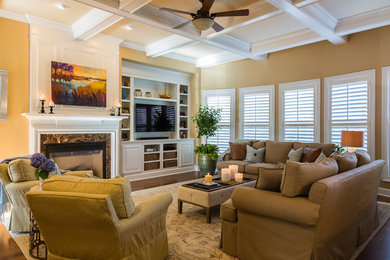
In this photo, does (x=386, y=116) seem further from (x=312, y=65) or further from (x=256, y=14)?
(x=256, y=14)

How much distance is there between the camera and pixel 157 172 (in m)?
6.96

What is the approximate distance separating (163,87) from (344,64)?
4.56 meters

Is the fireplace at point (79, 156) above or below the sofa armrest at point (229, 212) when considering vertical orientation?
above

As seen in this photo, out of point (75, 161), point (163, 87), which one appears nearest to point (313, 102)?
Result: point (163, 87)

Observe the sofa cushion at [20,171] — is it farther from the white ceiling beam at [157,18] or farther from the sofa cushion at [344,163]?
the sofa cushion at [344,163]

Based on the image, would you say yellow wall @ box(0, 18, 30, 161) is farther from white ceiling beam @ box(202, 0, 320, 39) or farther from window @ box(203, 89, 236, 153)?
window @ box(203, 89, 236, 153)

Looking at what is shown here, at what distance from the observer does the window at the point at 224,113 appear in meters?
7.28

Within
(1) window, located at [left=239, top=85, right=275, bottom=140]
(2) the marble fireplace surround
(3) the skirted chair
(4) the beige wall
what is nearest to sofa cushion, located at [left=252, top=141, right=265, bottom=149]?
(1) window, located at [left=239, top=85, right=275, bottom=140]

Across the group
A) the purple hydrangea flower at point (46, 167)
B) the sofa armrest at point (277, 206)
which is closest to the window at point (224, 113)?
the sofa armrest at point (277, 206)

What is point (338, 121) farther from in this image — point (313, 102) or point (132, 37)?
point (132, 37)

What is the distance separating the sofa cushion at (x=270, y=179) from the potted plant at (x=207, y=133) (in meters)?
4.24

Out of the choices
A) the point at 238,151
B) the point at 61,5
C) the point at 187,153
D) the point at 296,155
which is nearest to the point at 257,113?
the point at 238,151

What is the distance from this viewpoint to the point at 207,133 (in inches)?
284

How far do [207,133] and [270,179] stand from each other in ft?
15.5
